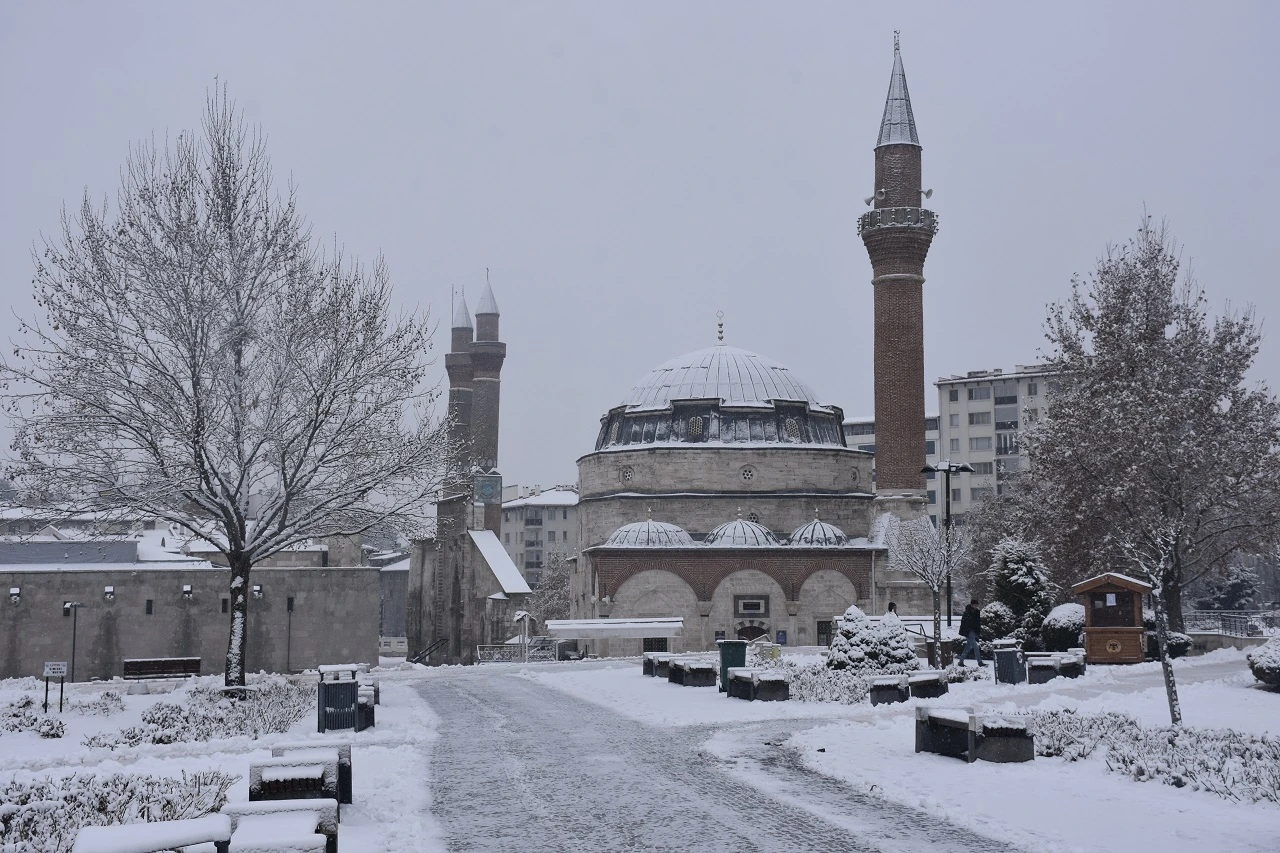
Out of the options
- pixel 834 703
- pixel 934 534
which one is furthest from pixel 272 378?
pixel 934 534

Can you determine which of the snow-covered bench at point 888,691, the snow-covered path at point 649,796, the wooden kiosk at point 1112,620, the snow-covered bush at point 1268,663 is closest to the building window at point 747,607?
the wooden kiosk at point 1112,620

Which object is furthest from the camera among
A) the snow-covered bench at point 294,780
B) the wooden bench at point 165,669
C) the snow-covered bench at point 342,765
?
the wooden bench at point 165,669

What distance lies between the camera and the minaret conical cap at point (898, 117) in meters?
49.1

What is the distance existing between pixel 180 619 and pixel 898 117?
109 ft

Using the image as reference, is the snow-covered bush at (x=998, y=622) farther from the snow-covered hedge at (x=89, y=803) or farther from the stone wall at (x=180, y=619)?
the snow-covered hedge at (x=89, y=803)

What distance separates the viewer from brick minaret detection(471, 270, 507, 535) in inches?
2456

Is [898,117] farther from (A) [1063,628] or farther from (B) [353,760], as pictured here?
(B) [353,760]

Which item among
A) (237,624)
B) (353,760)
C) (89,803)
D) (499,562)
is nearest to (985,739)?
(353,760)

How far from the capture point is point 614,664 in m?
34.7

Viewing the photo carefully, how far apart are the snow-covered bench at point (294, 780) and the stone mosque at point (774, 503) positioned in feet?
112

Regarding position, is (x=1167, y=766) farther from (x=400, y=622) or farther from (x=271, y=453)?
→ (x=400, y=622)

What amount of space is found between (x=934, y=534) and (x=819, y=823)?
3040 centimetres

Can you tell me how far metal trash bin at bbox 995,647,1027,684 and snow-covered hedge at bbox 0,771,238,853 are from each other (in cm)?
1487

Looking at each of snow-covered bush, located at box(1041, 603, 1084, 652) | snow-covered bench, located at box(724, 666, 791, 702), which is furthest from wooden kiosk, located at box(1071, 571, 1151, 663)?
snow-covered bench, located at box(724, 666, 791, 702)
